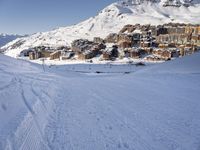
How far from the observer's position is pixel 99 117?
25.8ft

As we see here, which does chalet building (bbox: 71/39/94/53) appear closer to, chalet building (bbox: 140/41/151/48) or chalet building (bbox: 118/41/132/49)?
chalet building (bbox: 118/41/132/49)

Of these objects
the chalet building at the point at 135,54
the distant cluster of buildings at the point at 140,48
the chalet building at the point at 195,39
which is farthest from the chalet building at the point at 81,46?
the chalet building at the point at 195,39

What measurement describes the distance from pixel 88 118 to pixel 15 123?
1.89m

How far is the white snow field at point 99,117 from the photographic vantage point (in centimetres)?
609

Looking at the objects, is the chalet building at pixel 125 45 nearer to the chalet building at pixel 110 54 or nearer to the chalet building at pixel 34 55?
the chalet building at pixel 110 54

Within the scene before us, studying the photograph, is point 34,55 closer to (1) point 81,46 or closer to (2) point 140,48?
(1) point 81,46

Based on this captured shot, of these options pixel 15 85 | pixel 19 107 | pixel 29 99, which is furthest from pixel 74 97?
pixel 15 85

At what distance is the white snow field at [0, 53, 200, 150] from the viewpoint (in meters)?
6.09

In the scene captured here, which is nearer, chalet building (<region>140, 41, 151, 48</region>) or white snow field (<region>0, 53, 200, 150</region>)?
white snow field (<region>0, 53, 200, 150</region>)

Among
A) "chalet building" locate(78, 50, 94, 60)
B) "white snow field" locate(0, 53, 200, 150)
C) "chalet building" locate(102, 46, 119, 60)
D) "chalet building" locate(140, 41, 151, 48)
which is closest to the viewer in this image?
"white snow field" locate(0, 53, 200, 150)

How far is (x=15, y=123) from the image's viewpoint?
7.23 meters

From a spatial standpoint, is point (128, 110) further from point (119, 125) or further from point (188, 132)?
point (188, 132)

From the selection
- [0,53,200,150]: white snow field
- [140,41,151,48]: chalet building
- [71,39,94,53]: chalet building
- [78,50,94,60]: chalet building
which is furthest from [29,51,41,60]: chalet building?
[0,53,200,150]: white snow field

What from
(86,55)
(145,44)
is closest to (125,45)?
(145,44)
